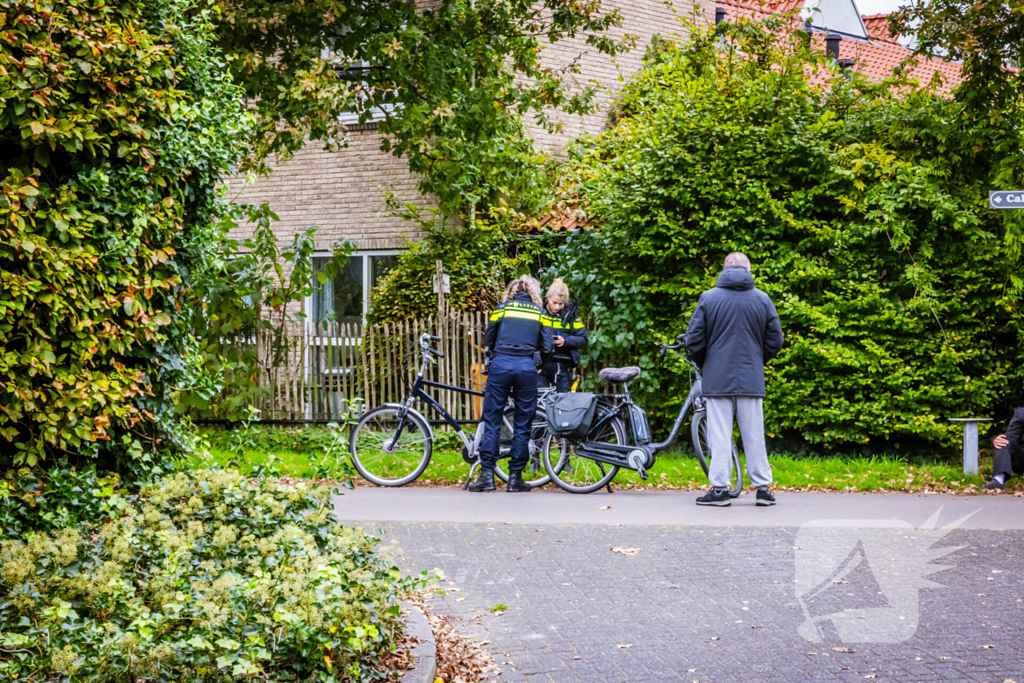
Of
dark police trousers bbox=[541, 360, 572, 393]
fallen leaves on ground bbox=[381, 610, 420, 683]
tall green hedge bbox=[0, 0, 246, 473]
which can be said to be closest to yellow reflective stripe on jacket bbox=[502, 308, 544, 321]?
dark police trousers bbox=[541, 360, 572, 393]

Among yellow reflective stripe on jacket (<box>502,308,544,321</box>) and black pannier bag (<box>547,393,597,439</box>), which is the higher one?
yellow reflective stripe on jacket (<box>502,308,544,321</box>)

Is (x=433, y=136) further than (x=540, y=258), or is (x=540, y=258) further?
(x=540, y=258)

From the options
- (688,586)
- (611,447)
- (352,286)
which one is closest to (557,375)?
(611,447)

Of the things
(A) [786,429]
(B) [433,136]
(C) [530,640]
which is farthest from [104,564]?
(B) [433,136]

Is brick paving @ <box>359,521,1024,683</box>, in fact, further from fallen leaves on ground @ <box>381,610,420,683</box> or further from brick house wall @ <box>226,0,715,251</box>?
brick house wall @ <box>226,0,715,251</box>

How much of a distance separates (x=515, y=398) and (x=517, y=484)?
777 mm

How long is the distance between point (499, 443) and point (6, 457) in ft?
17.2

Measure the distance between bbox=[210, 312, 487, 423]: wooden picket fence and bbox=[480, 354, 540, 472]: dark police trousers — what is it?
3.41 m

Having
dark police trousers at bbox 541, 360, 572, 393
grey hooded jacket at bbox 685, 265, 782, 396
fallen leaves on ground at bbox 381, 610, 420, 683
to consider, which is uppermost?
grey hooded jacket at bbox 685, 265, 782, 396

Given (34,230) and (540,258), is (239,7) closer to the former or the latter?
(540,258)

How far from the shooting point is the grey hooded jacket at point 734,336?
27.7ft

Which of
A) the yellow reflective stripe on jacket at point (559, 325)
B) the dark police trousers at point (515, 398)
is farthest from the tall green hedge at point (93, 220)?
the yellow reflective stripe on jacket at point (559, 325)

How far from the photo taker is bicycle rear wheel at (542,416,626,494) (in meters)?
9.30

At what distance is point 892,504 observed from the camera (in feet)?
28.1
